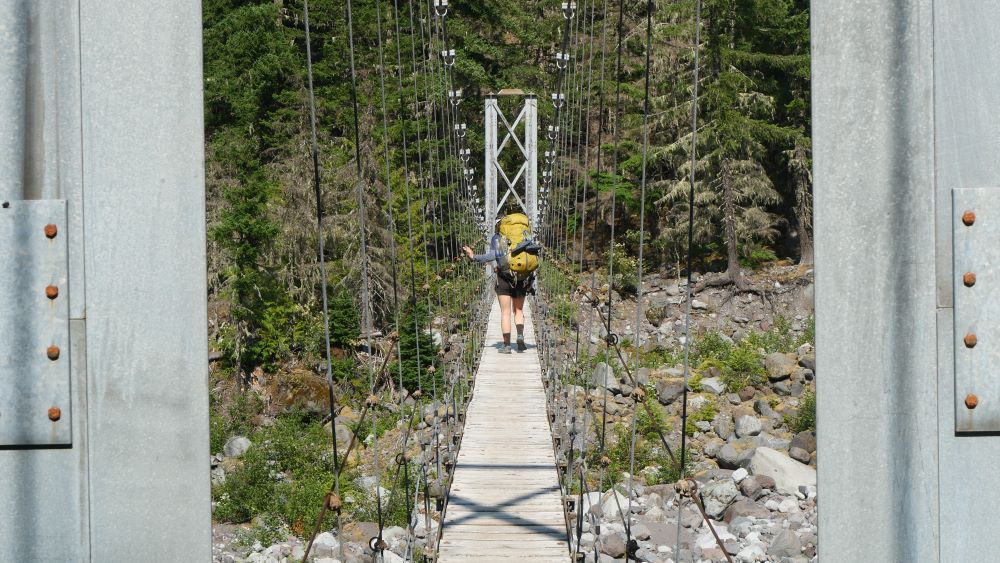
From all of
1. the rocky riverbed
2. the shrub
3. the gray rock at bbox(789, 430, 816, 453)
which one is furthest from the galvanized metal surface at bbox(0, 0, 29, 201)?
the shrub

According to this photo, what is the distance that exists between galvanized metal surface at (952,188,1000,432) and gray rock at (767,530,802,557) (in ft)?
24.0

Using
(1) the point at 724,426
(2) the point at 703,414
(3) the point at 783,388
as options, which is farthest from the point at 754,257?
(1) the point at 724,426

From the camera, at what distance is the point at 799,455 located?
11336 millimetres

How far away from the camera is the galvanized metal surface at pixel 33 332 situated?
119 centimetres

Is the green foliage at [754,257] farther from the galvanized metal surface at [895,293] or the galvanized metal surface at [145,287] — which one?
the galvanized metal surface at [145,287]

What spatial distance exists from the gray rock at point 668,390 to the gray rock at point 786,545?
4822 mm

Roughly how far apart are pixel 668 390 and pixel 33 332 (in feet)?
42.2

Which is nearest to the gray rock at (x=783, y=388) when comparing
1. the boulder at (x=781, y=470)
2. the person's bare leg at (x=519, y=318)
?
the boulder at (x=781, y=470)

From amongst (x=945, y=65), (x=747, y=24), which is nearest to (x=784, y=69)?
(x=747, y=24)

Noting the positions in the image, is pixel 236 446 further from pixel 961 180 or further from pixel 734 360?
pixel 961 180

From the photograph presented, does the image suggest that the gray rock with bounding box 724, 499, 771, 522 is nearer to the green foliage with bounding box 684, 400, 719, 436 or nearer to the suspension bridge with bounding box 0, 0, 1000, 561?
the green foliage with bounding box 684, 400, 719, 436

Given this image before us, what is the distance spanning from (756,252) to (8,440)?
22457mm

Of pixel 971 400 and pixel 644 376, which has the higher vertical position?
pixel 971 400

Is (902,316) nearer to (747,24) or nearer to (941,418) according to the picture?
(941,418)
